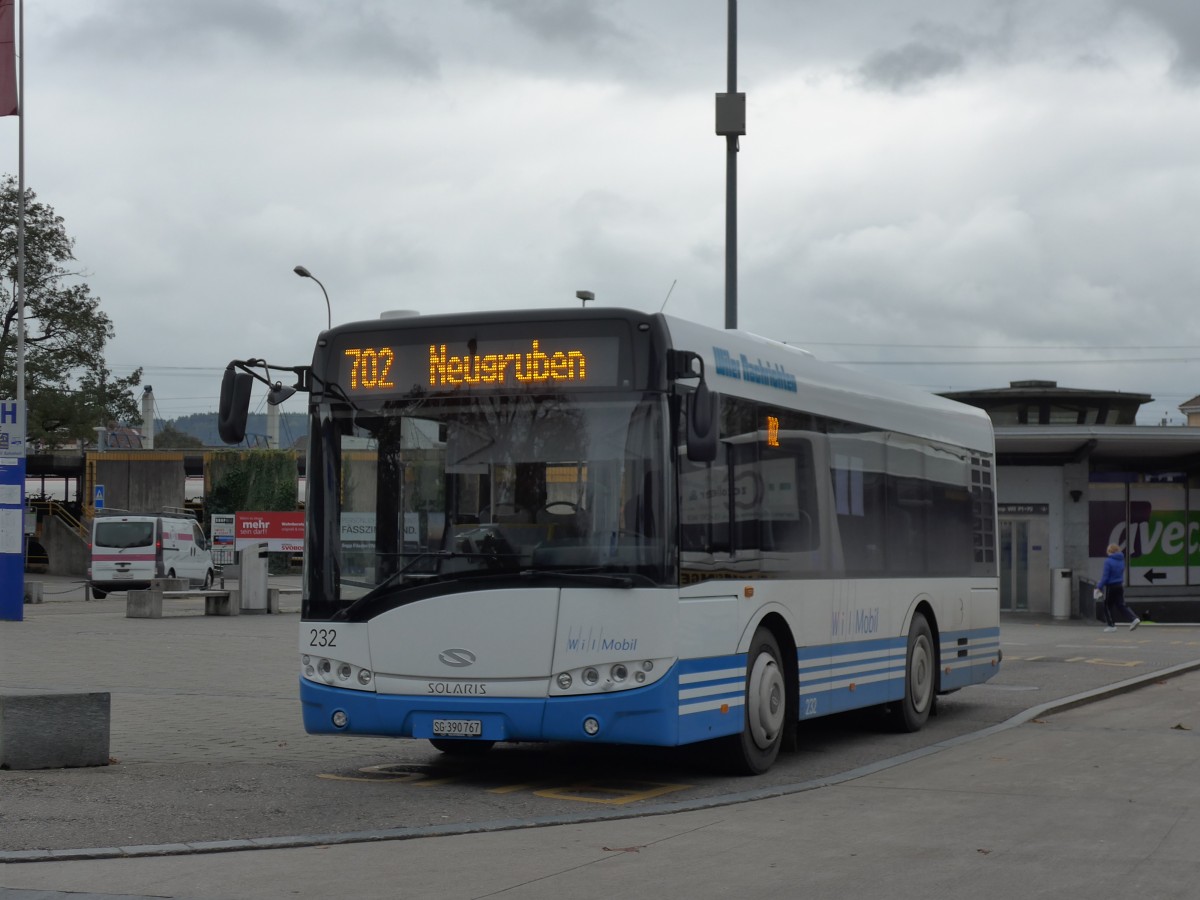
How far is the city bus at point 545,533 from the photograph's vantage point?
9961mm

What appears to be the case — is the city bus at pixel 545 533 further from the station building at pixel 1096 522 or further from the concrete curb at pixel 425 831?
the station building at pixel 1096 522

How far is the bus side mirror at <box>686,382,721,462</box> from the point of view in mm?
9727

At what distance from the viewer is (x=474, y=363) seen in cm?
1048

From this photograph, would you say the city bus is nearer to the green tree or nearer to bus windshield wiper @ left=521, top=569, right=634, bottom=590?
bus windshield wiper @ left=521, top=569, right=634, bottom=590

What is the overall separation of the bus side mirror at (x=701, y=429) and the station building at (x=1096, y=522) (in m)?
28.8

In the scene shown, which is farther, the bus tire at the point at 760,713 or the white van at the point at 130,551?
the white van at the point at 130,551

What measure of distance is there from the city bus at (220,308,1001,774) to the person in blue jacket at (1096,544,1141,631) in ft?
72.1

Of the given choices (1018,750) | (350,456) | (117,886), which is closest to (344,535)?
(350,456)

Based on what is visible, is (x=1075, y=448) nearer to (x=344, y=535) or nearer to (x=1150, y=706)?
(x=1150, y=706)

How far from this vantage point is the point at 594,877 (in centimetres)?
749

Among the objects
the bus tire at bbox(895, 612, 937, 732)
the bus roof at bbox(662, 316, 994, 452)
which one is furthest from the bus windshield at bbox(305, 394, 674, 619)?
the bus tire at bbox(895, 612, 937, 732)

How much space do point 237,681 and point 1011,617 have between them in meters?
24.5

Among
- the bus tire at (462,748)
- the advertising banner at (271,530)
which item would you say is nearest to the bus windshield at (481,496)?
the bus tire at (462,748)

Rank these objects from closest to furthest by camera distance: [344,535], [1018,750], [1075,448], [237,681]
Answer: [344,535]
[1018,750]
[237,681]
[1075,448]
